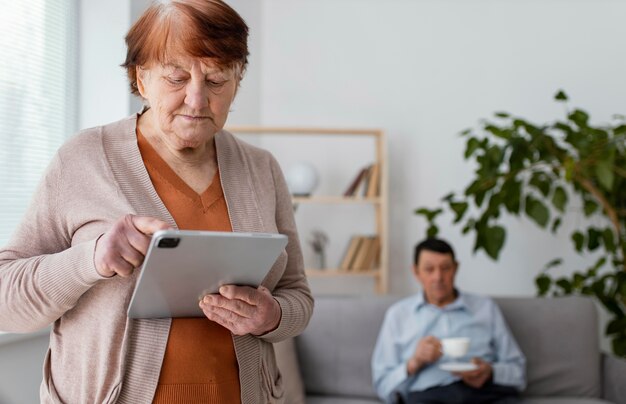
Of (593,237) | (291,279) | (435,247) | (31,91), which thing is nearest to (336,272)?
(435,247)

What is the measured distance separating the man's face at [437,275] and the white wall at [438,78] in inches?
47.7

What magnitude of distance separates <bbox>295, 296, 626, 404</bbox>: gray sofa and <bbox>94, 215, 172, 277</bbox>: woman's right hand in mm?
2316

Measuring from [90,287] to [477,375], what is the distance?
7.22ft

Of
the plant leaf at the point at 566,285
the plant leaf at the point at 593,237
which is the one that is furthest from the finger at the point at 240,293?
the plant leaf at the point at 566,285

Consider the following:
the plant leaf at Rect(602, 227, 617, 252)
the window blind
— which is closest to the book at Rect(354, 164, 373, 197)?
the plant leaf at Rect(602, 227, 617, 252)

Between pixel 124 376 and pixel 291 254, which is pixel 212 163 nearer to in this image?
pixel 291 254

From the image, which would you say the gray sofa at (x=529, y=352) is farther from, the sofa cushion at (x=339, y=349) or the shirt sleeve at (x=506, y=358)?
the shirt sleeve at (x=506, y=358)

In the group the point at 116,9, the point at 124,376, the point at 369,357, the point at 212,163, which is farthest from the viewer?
the point at 369,357

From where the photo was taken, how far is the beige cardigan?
1.18 meters

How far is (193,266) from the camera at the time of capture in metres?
1.13

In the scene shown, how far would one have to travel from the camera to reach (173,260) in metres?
1.09

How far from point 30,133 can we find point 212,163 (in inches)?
67.6

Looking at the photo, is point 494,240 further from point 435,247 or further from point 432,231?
point 435,247

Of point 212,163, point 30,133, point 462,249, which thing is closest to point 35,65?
point 30,133
